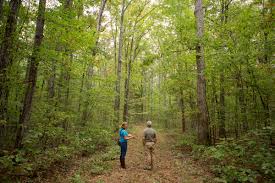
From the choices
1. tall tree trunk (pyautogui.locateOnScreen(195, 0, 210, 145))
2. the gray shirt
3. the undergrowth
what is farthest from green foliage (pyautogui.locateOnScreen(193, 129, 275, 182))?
the gray shirt

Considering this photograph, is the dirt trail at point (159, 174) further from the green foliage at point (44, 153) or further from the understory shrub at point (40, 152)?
the understory shrub at point (40, 152)

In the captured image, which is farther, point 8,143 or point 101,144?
point 101,144

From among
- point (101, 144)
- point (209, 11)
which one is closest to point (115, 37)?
point (209, 11)

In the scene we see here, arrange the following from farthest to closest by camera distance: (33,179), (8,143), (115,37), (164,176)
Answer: (115,37) → (8,143) → (164,176) → (33,179)

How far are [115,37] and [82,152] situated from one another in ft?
53.3

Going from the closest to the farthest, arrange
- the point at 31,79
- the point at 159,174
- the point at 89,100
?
1. the point at 159,174
2. the point at 31,79
3. the point at 89,100

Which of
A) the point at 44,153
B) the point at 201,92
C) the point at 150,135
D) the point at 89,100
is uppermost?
the point at 201,92

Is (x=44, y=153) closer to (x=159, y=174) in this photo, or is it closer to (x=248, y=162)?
(x=159, y=174)

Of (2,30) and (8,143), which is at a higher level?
(2,30)

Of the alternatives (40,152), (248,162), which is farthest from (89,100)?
(248,162)

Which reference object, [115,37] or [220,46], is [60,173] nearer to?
[220,46]

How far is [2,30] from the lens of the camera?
6203mm

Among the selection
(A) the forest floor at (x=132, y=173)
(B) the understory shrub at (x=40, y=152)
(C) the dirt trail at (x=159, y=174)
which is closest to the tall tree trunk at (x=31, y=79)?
(B) the understory shrub at (x=40, y=152)

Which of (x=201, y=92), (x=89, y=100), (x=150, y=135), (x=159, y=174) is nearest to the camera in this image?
(x=159, y=174)
